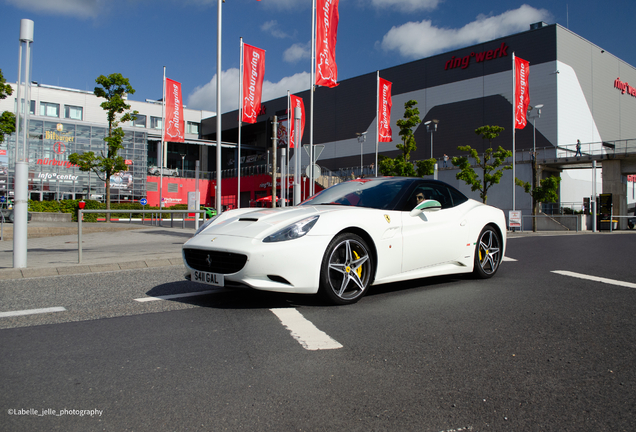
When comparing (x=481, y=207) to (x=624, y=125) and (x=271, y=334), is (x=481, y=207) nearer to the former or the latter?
(x=271, y=334)

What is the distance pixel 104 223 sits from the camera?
20219mm

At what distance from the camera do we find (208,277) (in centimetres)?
433

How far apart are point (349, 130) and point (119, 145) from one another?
31604mm

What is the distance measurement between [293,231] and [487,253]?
10.3ft

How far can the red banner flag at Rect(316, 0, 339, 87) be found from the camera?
1653 cm

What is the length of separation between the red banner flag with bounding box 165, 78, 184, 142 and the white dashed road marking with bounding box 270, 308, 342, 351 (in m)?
28.5

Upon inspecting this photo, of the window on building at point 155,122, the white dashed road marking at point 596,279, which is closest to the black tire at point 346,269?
the white dashed road marking at point 596,279

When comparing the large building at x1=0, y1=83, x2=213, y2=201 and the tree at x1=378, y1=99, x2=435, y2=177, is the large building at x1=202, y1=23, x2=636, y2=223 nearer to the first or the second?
the tree at x1=378, y1=99, x2=435, y2=177

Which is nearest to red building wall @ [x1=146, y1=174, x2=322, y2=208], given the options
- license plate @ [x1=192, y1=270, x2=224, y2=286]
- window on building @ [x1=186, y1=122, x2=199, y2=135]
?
window on building @ [x1=186, y1=122, x2=199, y2=135]

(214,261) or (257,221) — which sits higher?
(257,221)

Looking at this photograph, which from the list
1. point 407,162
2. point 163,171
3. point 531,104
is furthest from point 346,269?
point 163,171

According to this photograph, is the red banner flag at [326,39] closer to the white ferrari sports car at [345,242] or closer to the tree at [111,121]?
the white ferrari sports car at [345,242]

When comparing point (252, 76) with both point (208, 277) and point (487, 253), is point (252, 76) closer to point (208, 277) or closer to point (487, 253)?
point (487, 253)

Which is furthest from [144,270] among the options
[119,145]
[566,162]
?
[566,162]
